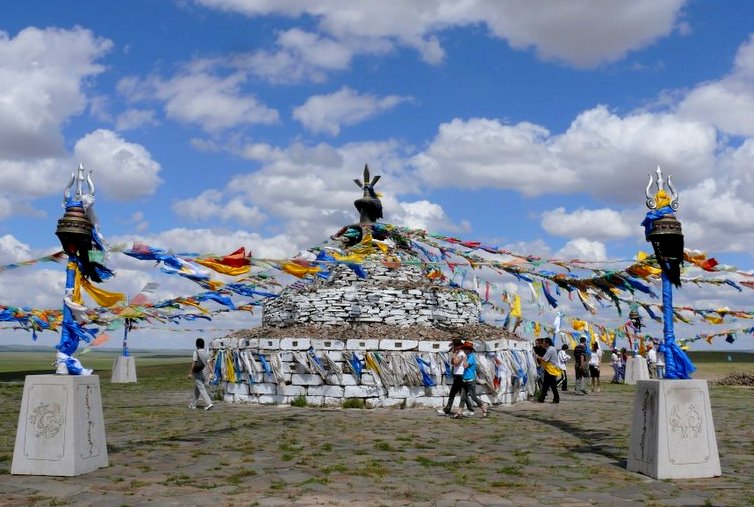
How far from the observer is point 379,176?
66.5ft

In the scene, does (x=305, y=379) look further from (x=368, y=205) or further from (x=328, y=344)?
(x=368, y=205)

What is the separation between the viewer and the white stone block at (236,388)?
55.6 feet

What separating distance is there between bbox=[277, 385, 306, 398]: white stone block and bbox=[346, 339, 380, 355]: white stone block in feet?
5.86

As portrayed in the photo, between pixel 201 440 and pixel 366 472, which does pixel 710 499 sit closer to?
pixel 366 472

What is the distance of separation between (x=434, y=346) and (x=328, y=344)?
270 cm

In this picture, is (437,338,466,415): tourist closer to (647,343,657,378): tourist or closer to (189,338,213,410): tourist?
(189,338,213,410): tourist

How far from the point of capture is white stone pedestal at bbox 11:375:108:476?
7.78 meters

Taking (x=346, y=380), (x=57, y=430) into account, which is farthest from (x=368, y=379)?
(x=57, y=430)

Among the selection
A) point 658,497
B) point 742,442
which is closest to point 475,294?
point 742,442

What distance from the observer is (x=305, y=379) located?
52.8 ft

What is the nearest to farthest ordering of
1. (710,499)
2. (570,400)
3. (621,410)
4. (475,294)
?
(710,499)
(621,410)
(570,400)
(475,294)

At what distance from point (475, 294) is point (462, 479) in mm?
12610

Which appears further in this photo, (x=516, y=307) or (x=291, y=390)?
(x=516, y=307)

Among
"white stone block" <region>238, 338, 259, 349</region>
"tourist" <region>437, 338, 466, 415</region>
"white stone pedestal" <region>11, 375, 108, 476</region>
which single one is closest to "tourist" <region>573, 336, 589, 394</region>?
"tourist" <region>437, 338, 466, 415</region>
